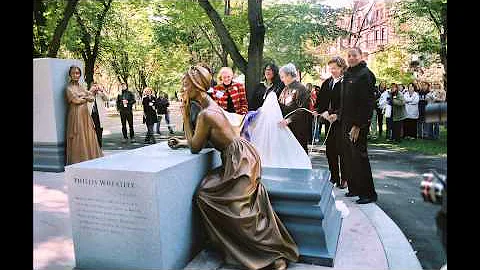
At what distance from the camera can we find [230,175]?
10.9ft

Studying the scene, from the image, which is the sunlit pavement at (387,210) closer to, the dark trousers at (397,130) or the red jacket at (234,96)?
the red jacket at (234,96)

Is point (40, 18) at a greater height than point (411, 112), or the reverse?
point (40, 18)

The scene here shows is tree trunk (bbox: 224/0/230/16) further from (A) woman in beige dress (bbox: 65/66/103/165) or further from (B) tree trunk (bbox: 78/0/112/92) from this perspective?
(A) woman in beige dress (bbox: 65/66/103/165)

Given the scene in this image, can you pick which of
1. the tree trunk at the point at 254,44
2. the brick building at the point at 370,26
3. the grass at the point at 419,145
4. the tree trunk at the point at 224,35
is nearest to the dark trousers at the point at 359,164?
the tree trunk at the point at 254,44

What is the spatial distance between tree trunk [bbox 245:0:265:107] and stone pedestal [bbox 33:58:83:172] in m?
3.94

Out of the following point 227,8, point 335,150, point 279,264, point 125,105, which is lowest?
point 279,264

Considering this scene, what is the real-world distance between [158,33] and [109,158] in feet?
A: 37.3

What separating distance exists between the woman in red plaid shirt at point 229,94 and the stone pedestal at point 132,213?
263 cm

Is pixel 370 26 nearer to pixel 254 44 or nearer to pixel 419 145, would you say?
pixel 419 145

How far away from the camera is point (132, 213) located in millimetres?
3000

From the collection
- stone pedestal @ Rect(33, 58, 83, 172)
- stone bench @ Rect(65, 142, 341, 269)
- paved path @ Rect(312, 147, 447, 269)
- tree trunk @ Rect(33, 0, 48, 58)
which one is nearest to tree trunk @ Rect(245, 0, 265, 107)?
paved path @ Rect(312, 147, 447, 269)

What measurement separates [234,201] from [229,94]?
285 cm

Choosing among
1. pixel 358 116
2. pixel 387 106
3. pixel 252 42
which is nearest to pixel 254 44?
pixel 252 42
